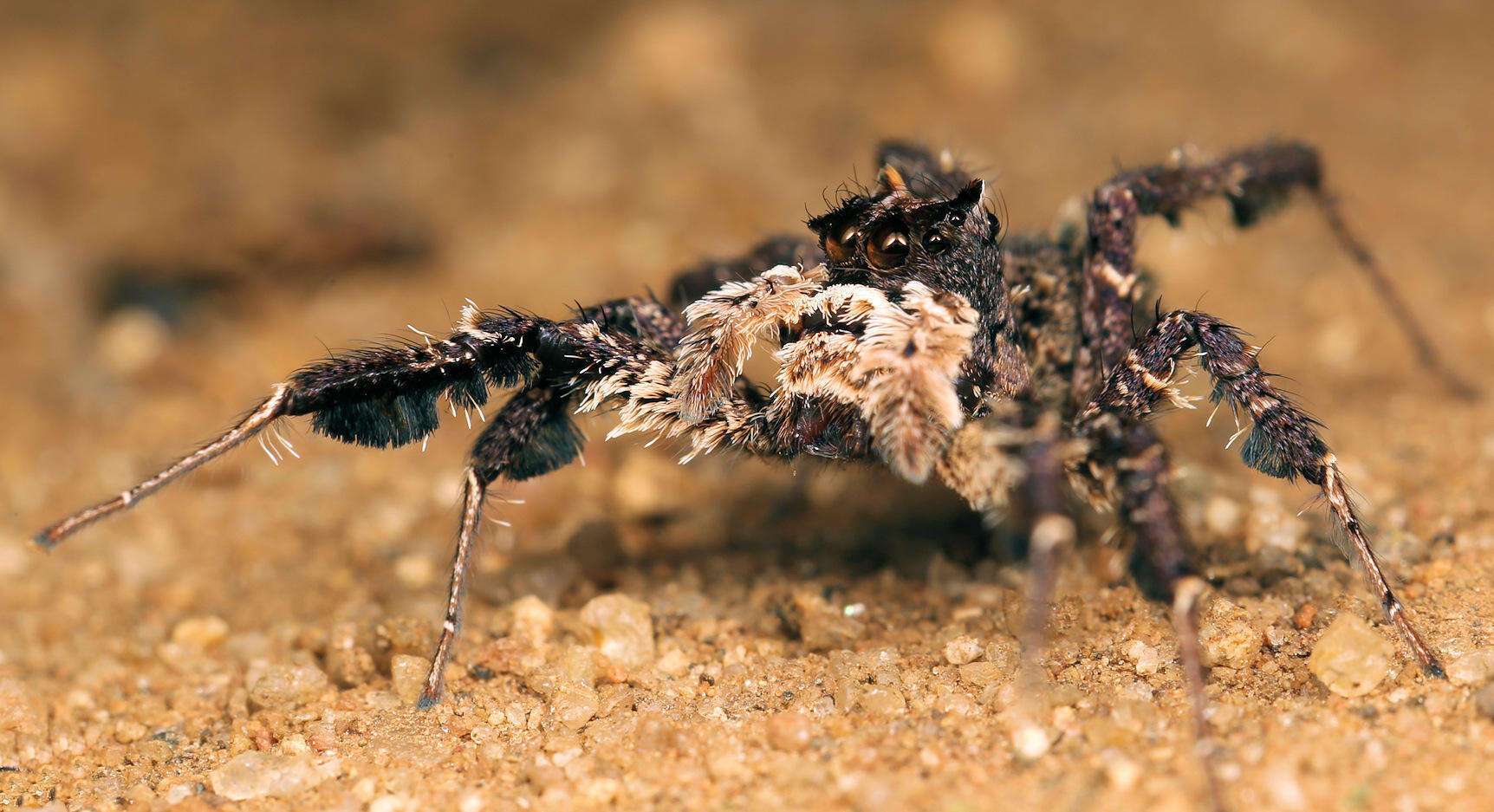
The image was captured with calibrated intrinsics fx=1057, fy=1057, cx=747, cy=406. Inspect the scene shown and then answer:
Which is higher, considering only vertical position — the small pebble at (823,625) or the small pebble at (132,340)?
the small pebble at (132,340)

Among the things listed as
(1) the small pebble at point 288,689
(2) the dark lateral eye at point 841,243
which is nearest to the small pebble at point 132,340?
(1) the small pebble at point 288,689

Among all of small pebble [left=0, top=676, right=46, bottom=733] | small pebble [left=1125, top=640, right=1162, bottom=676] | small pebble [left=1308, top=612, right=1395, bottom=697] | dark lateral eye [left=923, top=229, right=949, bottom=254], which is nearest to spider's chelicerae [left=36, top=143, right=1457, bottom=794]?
dark lateral eye [left=923, top=229, right=949, bottom=254]

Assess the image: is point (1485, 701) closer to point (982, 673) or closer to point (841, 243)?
point (982, 673)

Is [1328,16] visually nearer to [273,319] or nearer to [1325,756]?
[1325,756]

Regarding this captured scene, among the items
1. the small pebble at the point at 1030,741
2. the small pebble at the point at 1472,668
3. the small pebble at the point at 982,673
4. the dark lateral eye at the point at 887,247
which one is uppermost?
the dark lateral eye at the point at 887,247

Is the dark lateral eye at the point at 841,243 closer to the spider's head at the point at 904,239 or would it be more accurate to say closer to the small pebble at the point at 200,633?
the spider's head at the point at 904,239

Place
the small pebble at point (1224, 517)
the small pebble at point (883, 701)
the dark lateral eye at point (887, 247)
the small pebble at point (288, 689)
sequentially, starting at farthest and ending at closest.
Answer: the small pebble at point (1224, 517)
the small pebble at point (288, 689)
the dark lateral eye at point (887, 247)
the small pebble at point (883, 701)

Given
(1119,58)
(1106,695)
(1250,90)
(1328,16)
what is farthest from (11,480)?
(1328,16)
